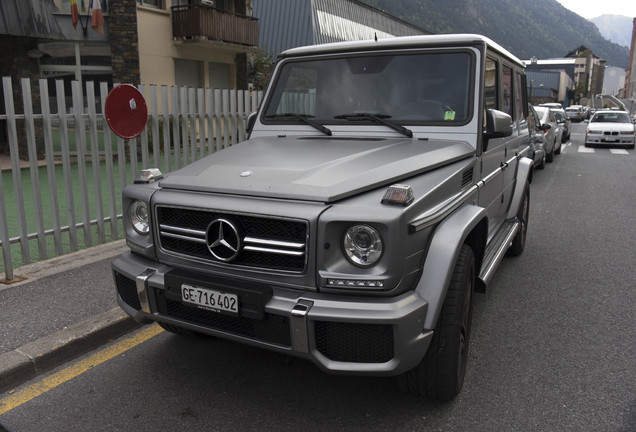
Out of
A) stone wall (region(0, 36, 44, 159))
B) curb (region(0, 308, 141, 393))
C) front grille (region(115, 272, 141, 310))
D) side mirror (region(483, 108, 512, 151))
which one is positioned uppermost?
stone wall (region(0, 36, 44, 159))

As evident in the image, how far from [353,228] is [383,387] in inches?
47.3

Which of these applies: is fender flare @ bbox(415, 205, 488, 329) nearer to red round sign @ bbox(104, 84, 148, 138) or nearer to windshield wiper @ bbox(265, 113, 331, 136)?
windshield wiper @ bbox(265, 113, 331, 136)

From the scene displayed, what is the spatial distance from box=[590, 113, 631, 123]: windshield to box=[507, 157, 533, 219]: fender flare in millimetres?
17650

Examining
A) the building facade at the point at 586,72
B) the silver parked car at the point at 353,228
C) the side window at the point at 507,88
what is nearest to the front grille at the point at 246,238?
the silver parked car at the point at 353,228

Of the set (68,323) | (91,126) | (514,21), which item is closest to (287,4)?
(91,126)

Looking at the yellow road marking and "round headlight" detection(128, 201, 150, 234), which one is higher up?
"round headlight" detection(128, 201, 150, 234)

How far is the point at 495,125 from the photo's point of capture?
336 centimetres

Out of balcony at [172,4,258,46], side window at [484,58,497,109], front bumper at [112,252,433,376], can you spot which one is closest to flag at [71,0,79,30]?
balcony at [172,4,258,46]

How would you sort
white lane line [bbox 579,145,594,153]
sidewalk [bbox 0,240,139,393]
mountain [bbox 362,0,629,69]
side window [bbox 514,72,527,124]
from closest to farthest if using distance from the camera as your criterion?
1. sidewalk [bbox 0,240,139,393]
2. side window [bbox 514,72,527,124]
3. white lane line [bbox 579,145,594,153]
4. mountain [bbox 362,0,629,69]

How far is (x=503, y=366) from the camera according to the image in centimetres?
336

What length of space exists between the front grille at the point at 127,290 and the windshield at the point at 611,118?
21429 millimetres

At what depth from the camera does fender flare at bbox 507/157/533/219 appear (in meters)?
5.14

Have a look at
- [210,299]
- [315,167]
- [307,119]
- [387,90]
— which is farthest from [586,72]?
[210,299]

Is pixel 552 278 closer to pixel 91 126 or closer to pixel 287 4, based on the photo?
pixel 91 126
